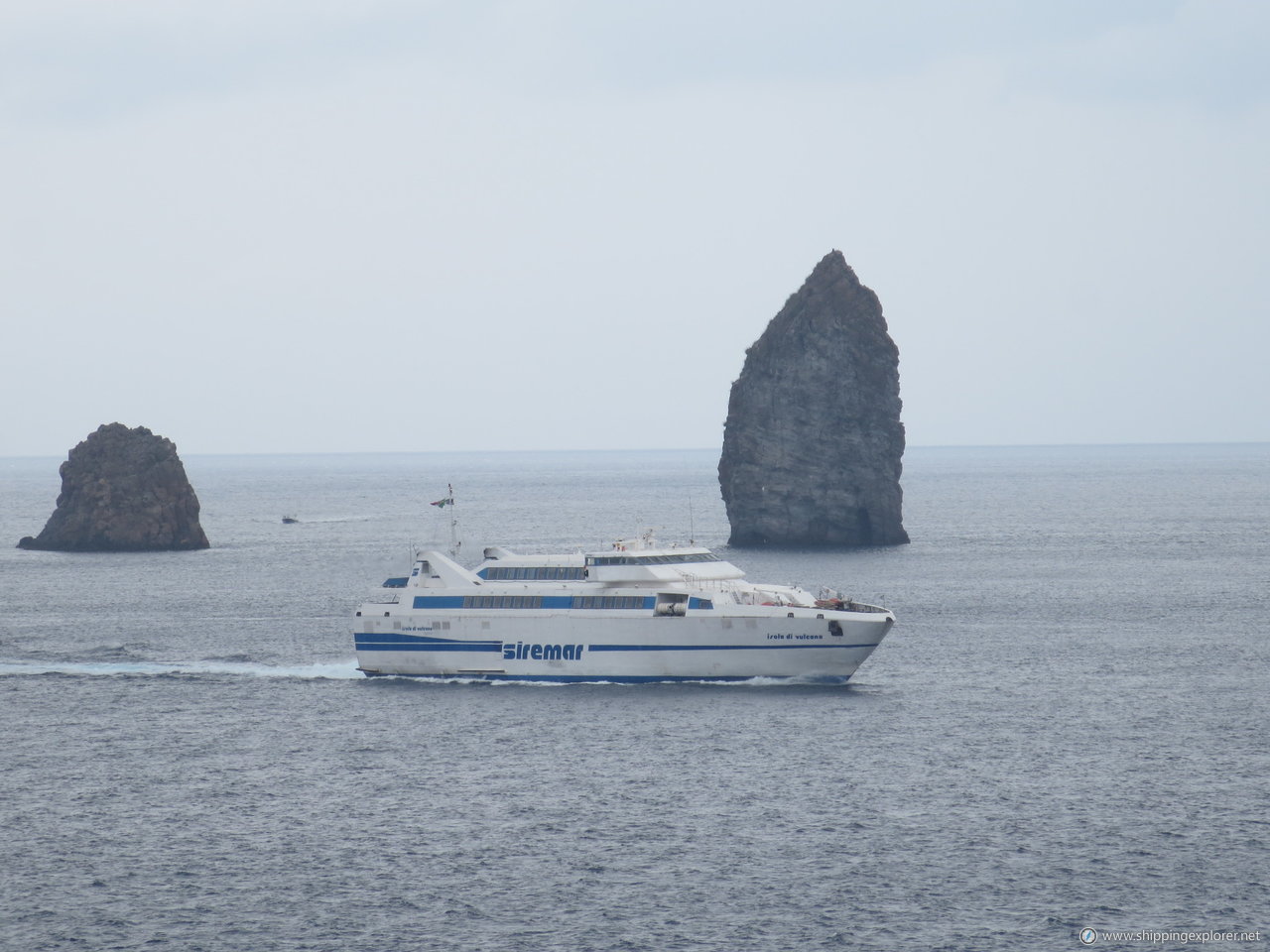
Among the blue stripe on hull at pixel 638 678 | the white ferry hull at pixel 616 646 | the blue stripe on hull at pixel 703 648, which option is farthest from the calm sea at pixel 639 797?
the blue stripe on hull at pixel 703 648

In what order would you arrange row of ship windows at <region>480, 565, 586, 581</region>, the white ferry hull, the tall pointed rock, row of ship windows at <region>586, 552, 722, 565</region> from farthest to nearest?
the tall pointed rock < row of ship windows at <region>480, 565, 586, 581</region> < row of ship windows at <region>586, 552, 722, 565</region> < the white ferry hull

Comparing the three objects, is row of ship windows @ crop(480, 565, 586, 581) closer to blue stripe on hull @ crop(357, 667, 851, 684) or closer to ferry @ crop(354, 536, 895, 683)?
ferry @ crop(354, 536, 895, 683)

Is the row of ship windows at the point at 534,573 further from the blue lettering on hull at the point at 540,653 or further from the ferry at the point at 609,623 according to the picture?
the blue lettering on hull at the point at 540,653

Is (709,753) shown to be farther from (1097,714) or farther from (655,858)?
(1097,714)

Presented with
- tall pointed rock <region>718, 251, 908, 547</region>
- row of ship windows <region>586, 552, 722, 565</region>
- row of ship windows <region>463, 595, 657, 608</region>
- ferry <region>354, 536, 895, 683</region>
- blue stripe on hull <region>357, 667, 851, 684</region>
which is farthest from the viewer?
tall pointed rock <region>718, 251, 908, 547</region>

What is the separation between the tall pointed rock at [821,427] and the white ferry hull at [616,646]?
225 ft

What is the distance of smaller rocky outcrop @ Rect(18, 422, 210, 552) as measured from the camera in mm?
145875

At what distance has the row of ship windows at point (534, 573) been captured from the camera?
232 ft

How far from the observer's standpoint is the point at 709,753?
5516cm

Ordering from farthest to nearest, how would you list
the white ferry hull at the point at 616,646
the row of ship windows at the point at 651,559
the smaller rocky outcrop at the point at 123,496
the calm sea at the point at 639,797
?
the smaller rocky outcrop at the point at 123,496, the row of ship windows at the point at 651,559, the white ferry hull at the point at 616,646, the calm sea at the point at 639,797

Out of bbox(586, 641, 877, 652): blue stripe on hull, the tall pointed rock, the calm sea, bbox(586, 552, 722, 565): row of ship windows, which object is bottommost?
the calm sea

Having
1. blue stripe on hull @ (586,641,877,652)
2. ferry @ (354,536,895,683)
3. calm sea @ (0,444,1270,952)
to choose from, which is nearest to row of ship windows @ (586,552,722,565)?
ferry @ (354,536,895,683)

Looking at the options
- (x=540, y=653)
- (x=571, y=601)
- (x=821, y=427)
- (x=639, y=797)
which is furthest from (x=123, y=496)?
(x=639, y=797)

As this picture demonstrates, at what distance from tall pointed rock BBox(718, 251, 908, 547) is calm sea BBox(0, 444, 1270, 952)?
4802 centimetres
